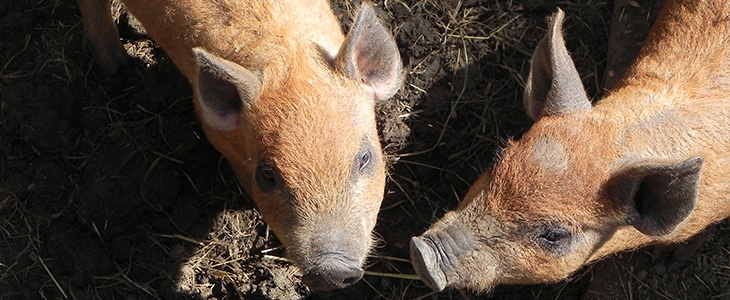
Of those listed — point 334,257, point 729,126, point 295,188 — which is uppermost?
point 729,126

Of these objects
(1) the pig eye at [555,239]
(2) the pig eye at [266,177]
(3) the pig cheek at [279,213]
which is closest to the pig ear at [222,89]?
(2) the pig eye at [266,177]

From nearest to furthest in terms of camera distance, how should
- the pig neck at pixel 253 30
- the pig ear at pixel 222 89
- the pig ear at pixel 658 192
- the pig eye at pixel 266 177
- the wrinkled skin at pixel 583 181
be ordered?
the pig ear at pixel 658 192, the wrinkled skin at pixel 583 181, the pig ear at pixel 222 89, the pig eye at pixel 266 177, the pig neck at pixel 253 30

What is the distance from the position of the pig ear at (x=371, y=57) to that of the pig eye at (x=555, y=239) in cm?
130

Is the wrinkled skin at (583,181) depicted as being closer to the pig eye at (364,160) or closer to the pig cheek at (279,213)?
the pig eye at (364,160)

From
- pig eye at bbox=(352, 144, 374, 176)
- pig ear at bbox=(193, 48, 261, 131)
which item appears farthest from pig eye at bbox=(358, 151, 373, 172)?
pig ear at bbox=(193, 48, 261, 131)

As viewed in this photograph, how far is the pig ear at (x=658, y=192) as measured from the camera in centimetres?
364

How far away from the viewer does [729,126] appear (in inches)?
173

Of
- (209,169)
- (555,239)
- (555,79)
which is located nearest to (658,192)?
(555,239)

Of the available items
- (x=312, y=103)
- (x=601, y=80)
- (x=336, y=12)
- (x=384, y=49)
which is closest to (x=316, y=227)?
(x=312, y=103)

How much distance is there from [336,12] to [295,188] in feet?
7.41

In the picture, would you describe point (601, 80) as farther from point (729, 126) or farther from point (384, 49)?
point (384, 49)

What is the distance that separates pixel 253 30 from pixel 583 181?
213cm

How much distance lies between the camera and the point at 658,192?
3.86 metres

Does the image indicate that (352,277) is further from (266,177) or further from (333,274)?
(266,177)
